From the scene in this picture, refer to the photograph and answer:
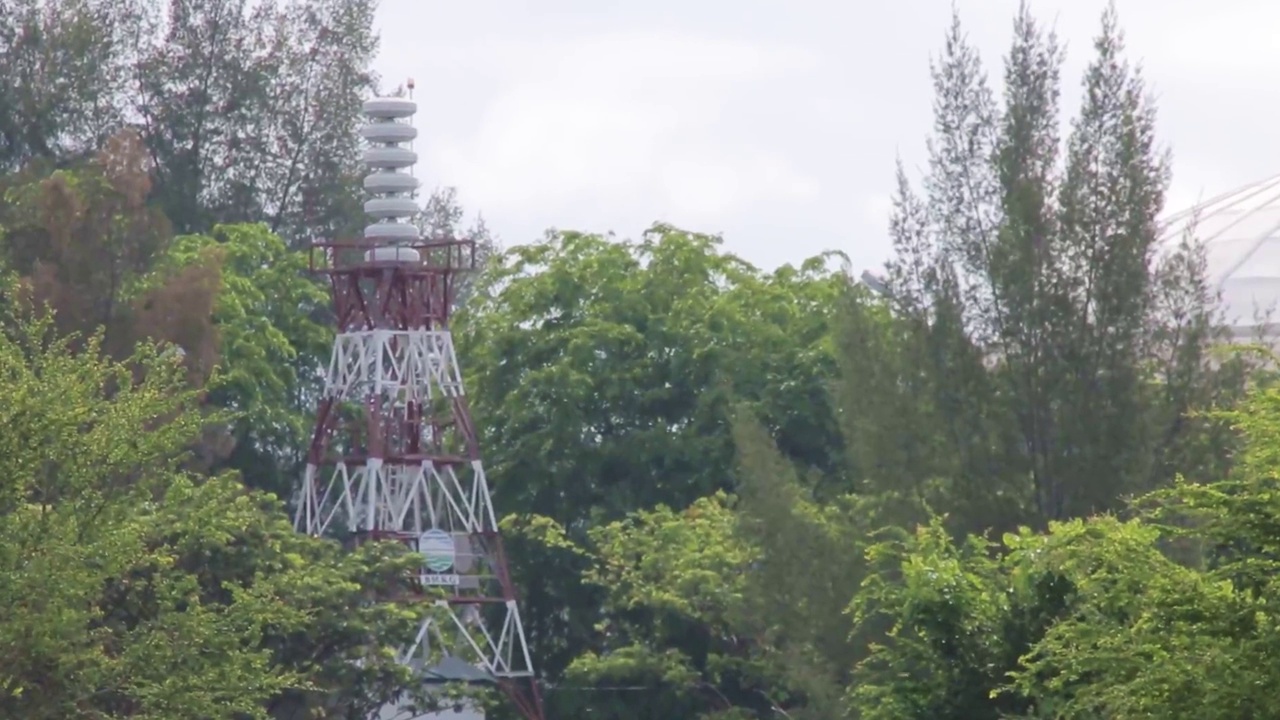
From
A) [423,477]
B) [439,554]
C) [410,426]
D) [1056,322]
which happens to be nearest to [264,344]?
[410,426]

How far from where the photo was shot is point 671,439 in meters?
41.2

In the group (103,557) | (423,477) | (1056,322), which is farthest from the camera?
(423,477)

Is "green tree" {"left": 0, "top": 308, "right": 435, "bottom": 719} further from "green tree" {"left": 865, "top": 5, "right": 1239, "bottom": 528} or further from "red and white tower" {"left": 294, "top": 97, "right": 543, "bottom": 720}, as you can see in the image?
"red and white tower" {"left": 294, "top": 97, "right": 543, "bottom": 720}

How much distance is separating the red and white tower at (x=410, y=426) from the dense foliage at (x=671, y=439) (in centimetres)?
103

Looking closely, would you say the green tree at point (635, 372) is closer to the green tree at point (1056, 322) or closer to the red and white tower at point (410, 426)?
the red and white tower at point (410, 426)

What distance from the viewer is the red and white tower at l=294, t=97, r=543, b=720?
130 ft

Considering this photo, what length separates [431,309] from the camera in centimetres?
4131

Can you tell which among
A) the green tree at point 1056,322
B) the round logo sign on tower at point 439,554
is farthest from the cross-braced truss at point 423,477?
the green tree at point 1056,322

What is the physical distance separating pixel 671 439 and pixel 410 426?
A: 168 inches

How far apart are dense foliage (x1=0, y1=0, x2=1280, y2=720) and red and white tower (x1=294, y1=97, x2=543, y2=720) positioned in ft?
3.38

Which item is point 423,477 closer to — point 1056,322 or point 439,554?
point 439,554

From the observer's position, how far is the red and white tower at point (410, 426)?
1556 inches

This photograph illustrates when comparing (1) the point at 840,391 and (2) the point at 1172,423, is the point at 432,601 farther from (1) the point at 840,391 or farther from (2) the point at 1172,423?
(2) the point at 1172,423

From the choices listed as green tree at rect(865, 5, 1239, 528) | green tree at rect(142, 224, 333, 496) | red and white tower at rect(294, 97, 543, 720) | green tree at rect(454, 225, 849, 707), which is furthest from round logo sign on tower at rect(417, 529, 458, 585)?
green tree at rect(865, 5, 1239, 528)
